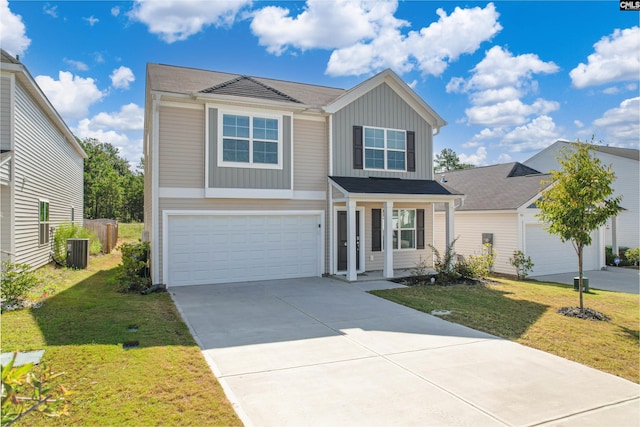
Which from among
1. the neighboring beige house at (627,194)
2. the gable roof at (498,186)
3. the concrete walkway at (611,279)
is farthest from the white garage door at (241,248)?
the neighboring beige house at (627,194)

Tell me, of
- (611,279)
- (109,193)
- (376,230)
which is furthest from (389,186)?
(109,193)

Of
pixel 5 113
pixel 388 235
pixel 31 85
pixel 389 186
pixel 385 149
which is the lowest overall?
pixel 388 235

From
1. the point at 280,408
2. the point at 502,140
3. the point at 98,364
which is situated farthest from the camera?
the point at 502,140

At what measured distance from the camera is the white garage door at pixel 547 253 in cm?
1529

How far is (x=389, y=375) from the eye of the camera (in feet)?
17.0

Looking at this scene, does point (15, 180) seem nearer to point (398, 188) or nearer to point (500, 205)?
point (398, 188)

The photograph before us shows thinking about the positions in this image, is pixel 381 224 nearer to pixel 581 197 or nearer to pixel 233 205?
pixel 233 205

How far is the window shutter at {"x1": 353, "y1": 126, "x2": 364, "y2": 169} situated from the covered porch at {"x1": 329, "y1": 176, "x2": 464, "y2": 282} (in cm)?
54

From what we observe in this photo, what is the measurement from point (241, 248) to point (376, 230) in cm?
489

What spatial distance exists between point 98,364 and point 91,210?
134ft

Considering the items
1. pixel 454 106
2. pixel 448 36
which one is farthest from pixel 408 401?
pixel 454 106

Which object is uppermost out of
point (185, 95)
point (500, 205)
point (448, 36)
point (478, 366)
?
point (448, 36)

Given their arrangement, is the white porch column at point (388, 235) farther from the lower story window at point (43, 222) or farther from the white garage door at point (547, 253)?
the lower story window at point (43, 222)

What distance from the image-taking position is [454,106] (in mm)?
21016
